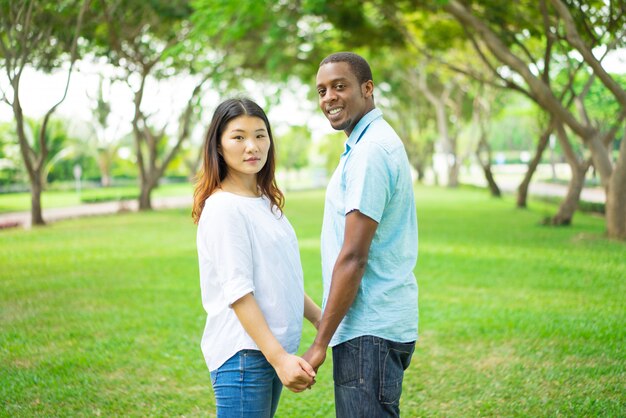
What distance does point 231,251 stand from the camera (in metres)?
2.30

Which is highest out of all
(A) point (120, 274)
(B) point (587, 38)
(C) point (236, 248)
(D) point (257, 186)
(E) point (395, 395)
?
(B) point (587, 38)

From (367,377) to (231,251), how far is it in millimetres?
629

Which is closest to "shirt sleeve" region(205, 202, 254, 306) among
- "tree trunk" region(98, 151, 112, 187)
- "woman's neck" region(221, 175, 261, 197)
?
"woman's neck" region(221, 175, 261, 197)

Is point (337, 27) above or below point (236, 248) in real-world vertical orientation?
above

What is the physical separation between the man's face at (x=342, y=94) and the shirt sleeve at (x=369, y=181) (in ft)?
0.64

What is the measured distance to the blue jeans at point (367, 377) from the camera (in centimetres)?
235

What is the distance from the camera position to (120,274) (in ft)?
33.7

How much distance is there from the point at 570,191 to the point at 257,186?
14.5 m

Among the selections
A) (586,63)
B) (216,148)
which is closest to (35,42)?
(586,63)

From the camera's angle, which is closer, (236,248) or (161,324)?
(236,248)

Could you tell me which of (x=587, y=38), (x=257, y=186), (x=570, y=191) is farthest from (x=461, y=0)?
(x=257, y=186)

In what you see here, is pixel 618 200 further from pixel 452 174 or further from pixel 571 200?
pixel 452 174

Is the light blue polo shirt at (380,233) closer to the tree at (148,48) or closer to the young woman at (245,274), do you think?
the young woman at (245,274)

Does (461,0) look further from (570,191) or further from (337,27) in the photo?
(570,191)
